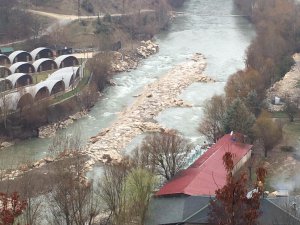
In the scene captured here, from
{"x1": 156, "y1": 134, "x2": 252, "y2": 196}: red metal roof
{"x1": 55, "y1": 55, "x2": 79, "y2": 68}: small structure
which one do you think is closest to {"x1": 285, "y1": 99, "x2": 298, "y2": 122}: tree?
{"x1": 156, "y1": 134, "x2": 252, "y2": 196}: red metal roof

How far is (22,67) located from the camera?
32.9 m

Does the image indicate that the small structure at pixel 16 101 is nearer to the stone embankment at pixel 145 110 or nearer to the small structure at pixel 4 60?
the stone embankment at pixel 145 110

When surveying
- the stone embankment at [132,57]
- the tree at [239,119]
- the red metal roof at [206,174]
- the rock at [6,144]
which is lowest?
the rock at [6,144]

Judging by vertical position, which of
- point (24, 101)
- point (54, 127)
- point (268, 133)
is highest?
point (268, 133)

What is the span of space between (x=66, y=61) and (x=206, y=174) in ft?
65.8

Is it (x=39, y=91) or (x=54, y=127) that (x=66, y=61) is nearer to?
(x=39, y=91)

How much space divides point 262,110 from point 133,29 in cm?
2419

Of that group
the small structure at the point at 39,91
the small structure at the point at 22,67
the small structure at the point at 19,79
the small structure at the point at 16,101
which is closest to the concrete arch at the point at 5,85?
the small structure at the point at 19,79

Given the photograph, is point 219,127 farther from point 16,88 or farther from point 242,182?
point 242,182

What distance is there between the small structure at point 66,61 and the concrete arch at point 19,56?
2.18 metres

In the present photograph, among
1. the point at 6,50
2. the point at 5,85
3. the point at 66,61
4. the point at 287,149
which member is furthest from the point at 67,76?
the point at 287,149

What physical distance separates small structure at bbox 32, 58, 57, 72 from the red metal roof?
1679 cm

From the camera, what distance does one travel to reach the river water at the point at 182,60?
25234 millimetres

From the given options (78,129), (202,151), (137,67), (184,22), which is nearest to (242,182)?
(202,151)
